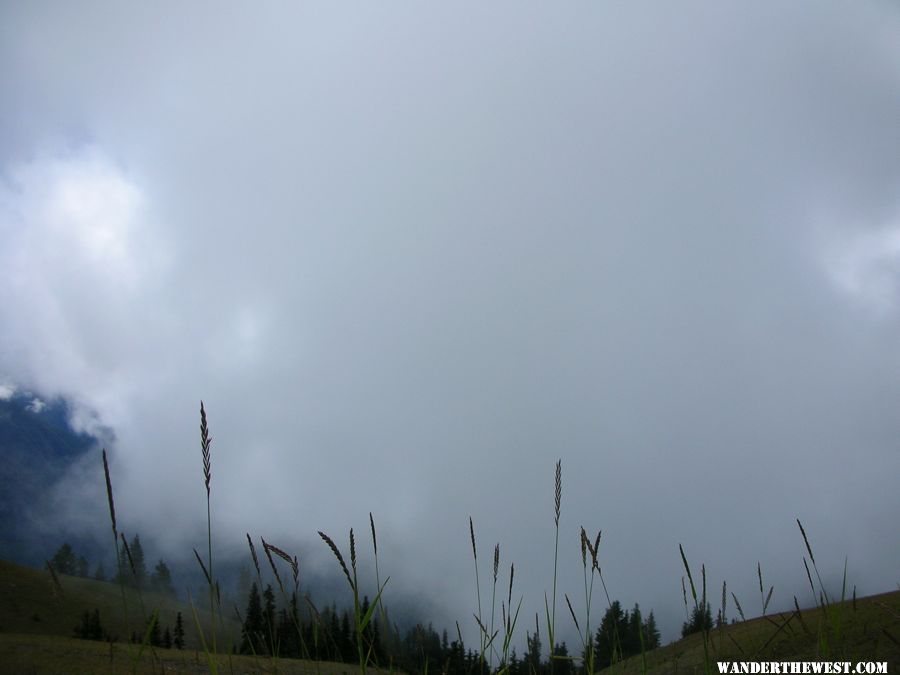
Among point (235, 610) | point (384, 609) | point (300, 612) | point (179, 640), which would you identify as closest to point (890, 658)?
point (384, 609)

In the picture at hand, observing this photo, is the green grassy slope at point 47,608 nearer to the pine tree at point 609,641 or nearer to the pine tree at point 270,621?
the pine tree at point 270,621

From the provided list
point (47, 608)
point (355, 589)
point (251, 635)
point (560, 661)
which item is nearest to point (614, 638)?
point (560, 661)

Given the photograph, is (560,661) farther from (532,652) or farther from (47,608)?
(47,608)

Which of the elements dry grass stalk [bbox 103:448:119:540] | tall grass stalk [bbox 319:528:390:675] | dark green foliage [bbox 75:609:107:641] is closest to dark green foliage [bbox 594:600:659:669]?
tall grass stalk [bbox 319:528:390:675]

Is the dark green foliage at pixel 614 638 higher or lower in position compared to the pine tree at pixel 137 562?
lower

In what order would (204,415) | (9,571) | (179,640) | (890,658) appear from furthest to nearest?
(9,571) → (179,640) → (890,658) → (204,415)

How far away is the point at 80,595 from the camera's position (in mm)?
115688

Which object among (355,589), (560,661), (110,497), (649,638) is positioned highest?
(110,497)

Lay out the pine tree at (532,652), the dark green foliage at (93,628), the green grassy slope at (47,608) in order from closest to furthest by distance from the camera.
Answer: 1. the pine tree at (532,652)
2. the dark green foliage at (93,628)
3. the green grassy slope at (47,608)

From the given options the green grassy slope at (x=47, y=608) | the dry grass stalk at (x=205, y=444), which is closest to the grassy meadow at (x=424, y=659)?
the dry grass stalk at (x=205, y=444)

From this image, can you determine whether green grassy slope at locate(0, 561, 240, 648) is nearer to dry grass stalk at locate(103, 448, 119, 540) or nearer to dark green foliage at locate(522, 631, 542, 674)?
dark green foliage at locate(522, 631, 542, 674)

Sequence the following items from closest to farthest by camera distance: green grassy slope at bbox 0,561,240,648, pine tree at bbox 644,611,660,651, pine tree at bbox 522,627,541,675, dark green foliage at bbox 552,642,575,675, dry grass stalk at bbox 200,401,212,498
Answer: dry grass stalk at bbox 200,401,212,498
dark green foliage at bbox 552,642,575,675
pine tree at bbox 522,627,541,675
pine tree at bbox 644,611,660,651
green grassy slope at bbox 0,561,240,648

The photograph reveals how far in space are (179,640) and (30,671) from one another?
1.54 m

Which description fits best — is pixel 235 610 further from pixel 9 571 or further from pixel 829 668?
pixel 9 571
